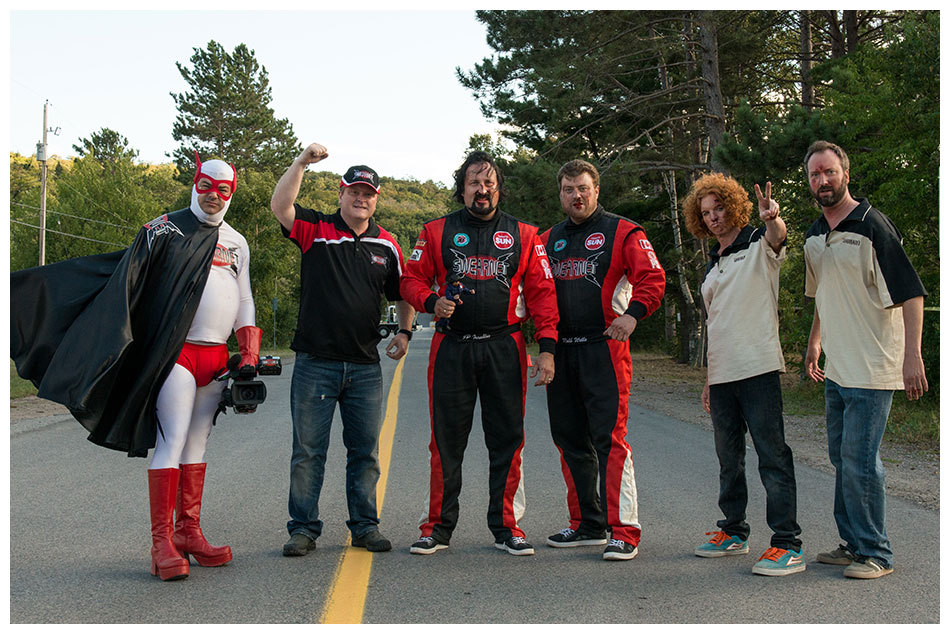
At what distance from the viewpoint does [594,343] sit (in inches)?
207

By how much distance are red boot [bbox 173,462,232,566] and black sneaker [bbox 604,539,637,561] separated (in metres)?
2.18

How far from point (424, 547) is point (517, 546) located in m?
0.56

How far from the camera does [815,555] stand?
15.9ft

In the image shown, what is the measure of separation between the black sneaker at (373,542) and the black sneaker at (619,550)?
4.32ft

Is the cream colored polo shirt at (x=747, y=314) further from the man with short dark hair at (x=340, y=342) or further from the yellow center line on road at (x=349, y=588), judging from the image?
the yellow center line on road at (x=349, y=588)

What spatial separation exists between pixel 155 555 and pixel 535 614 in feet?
6.86

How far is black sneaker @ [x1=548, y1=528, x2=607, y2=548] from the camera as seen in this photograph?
16.7 ft

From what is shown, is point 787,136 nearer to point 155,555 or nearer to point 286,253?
point 155,555

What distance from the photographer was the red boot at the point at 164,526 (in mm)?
4309

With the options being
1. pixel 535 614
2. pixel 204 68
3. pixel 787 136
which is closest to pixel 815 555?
pixel 535 614

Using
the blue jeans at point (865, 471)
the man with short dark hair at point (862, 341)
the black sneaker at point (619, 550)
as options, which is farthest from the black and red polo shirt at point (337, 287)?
the blue jeans at point (865, 471)

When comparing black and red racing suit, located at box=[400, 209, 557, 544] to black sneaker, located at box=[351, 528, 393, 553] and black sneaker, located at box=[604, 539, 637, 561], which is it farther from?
black sneaker, located at box=[604, 539, 637, 561]

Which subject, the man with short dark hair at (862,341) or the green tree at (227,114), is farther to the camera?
the green tree at (227,114)

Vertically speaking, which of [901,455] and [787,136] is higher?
[787,136]
